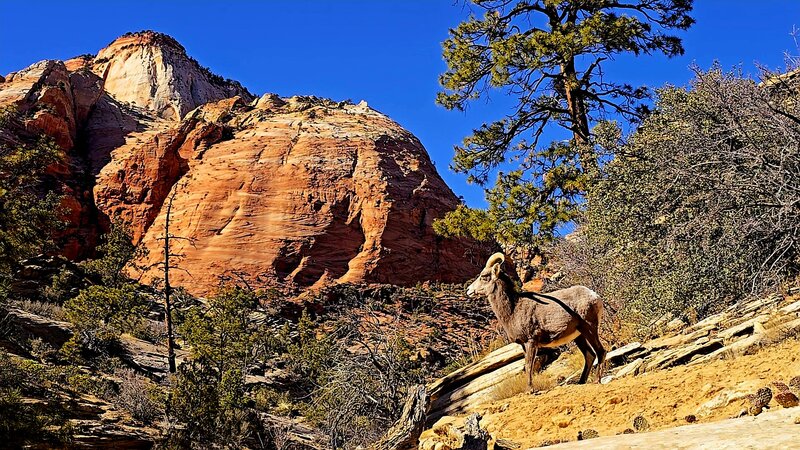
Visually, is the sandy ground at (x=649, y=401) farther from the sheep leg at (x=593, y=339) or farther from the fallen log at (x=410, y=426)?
the sheep leg at (x=593, y=339)

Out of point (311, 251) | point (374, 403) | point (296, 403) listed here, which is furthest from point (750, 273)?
point (311, 251)

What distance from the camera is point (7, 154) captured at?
44.2ft

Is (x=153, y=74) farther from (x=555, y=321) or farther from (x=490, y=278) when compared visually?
(x=555, y=321)

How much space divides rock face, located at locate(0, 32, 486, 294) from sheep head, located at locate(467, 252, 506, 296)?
132 feet

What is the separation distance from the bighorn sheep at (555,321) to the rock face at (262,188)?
134 feet

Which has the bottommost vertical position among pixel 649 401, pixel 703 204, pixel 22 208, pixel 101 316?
pixel 649 401

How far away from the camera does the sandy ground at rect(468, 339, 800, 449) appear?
6859mm

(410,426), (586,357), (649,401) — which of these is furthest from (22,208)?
(649,401)

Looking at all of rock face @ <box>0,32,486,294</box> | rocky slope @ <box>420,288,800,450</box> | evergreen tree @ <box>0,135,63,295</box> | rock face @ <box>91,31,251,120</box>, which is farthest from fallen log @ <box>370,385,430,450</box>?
rock face @ <box>91,31,251,120</box>

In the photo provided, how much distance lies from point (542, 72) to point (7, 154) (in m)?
12.8

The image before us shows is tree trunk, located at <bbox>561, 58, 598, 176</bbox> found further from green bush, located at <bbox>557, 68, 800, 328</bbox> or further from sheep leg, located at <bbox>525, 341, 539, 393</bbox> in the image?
sheep leg, located at <bbox>525, 341, 539, 393</bbox>

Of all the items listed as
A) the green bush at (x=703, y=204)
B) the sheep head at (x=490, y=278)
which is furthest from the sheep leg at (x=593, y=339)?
the green bush at (x=703, y=204)

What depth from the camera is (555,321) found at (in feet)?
33.6

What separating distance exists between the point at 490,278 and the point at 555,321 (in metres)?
1.34
